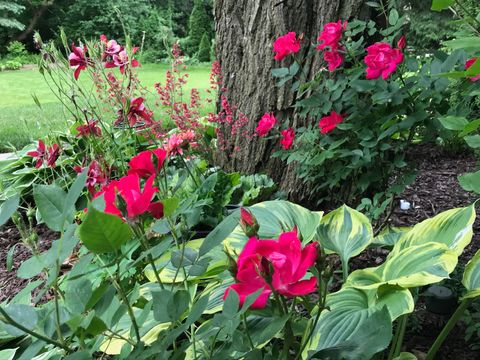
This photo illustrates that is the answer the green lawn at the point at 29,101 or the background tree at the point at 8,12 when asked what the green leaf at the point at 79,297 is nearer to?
the green lawn at the point at 29,101

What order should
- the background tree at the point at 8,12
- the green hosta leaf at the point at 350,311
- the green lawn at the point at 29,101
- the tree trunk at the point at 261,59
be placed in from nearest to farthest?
the green hosta leaf at the point at 350,311, the tree trunk at the point at 261,59, the green lawn at the point at 29,101, the background tree at the point at 8,12

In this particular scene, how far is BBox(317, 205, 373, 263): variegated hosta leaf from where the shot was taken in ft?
4.15

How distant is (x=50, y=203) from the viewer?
0.55m

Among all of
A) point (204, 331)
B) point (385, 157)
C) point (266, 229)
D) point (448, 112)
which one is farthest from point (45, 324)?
point (385, 157)

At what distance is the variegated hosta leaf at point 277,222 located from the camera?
4.19ft

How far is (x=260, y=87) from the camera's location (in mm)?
2127

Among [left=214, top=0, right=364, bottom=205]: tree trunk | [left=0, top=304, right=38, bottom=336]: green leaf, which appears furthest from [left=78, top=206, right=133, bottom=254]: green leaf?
[left=214, top=0, right=364, bottom=205]: tree trunk

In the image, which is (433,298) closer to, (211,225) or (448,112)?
(448,112)

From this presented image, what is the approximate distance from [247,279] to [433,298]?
99cm

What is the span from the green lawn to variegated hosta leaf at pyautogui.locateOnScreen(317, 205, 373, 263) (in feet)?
6.49

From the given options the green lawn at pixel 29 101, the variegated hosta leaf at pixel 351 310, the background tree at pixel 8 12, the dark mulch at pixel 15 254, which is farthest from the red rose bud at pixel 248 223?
the background tree at pixel 8 12

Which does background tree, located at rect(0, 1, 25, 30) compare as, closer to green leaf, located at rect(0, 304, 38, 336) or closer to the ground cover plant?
the ground cover plant

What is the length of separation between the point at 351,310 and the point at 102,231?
26.6 inches

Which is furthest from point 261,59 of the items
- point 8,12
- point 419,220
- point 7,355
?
A: point 8,12
